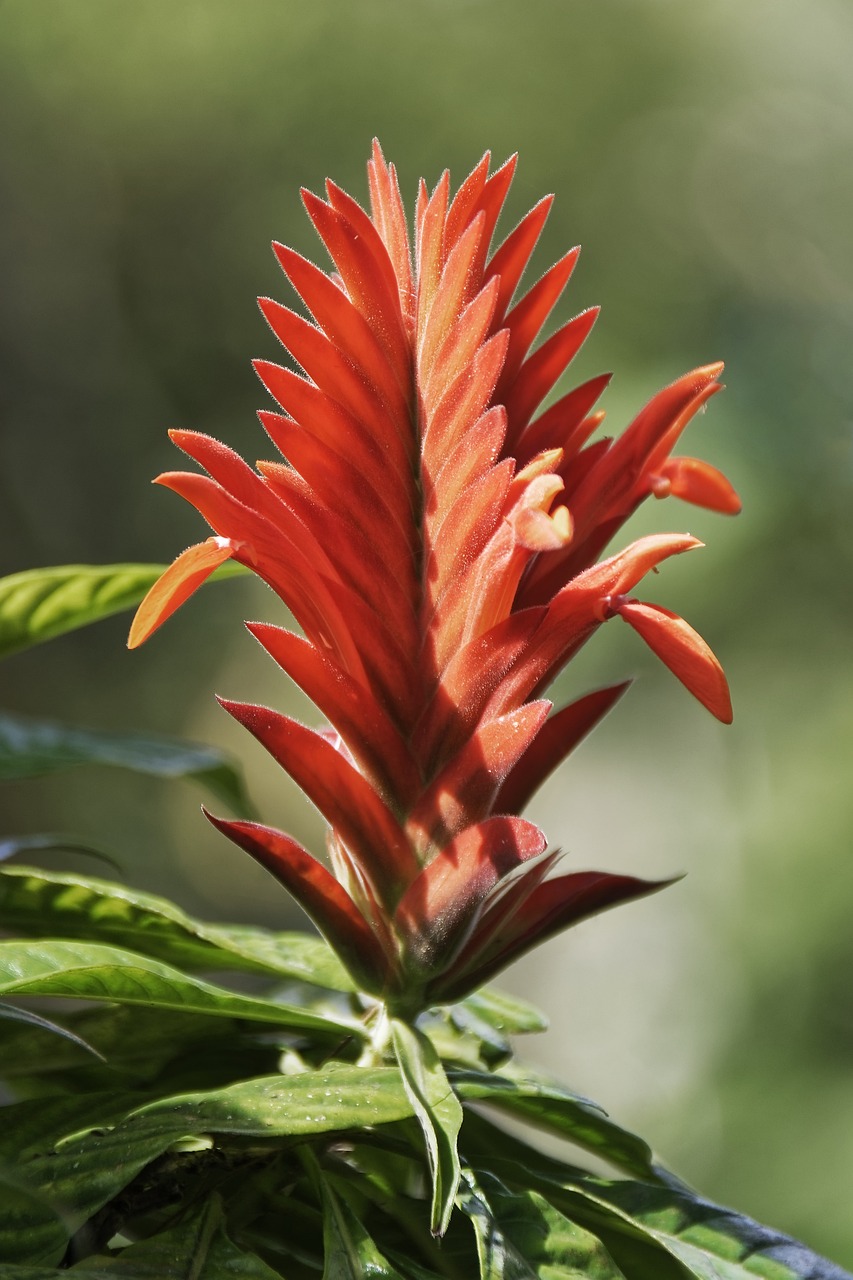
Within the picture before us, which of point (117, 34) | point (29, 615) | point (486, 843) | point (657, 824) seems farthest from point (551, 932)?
point (117, 34)

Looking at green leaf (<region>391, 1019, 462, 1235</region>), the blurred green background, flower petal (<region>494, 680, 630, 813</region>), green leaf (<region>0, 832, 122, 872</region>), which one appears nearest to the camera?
green leaf (<region>391, 1019, 462, 1235</region>)

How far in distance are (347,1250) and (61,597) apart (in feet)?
1.26

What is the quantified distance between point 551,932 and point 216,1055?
18 centimetres

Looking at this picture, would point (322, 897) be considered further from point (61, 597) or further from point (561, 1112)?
point (61, 597)

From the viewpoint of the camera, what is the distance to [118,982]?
0.43 m

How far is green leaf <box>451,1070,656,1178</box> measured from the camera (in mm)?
444

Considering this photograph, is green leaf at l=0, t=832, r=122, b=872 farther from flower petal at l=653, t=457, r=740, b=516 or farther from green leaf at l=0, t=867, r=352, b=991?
flower petal at l=653, t=457, r=740, b=516

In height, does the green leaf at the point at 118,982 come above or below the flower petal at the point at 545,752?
below

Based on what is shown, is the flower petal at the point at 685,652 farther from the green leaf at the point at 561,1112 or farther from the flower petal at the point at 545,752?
the green leaf at the point at 561,1112

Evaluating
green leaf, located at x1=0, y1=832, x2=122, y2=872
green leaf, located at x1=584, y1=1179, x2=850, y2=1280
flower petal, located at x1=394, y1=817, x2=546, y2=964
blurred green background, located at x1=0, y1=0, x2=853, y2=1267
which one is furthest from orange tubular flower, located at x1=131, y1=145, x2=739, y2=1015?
blurred green background, located at x1=0, y1=0, x2=853, y2=1267

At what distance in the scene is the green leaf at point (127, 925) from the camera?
51 cm

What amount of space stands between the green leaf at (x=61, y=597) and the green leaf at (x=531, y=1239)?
34 centimetres

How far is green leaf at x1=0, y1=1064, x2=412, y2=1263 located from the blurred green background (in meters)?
3.09

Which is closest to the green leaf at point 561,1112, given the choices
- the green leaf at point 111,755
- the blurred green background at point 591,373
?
the green leaf at point 111,755
